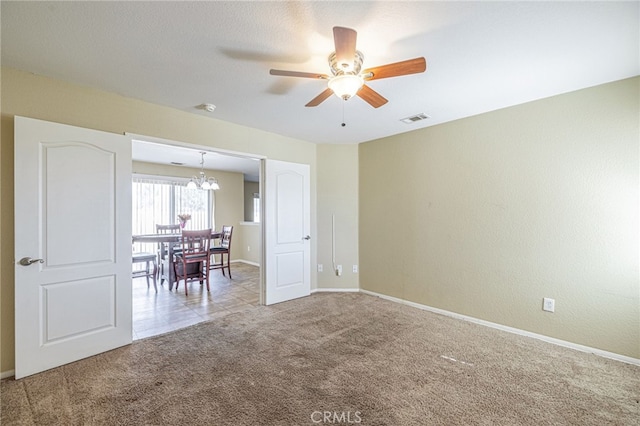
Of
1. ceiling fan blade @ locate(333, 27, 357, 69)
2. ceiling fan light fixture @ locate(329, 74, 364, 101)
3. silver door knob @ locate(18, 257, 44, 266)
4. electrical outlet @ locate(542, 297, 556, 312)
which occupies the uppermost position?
ceiling fan blade @ locate(333, 27, 357, 69)

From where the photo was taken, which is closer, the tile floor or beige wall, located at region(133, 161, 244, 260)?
the tile floor

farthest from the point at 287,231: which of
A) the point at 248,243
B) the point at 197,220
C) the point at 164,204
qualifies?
the point at 164,204

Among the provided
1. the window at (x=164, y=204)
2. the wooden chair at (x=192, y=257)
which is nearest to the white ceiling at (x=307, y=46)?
the wooden chair at (x=192, y=257)

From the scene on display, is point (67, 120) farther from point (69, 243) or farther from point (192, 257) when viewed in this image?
point (192, 257)

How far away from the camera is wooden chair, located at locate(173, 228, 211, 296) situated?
449 cm

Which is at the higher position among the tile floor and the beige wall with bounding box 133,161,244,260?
the beige wall with bounding box 133,161,244,260

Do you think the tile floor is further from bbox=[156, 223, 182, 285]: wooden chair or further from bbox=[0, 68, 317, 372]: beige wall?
bbox=[0, 68, 317, 372]: beige wall

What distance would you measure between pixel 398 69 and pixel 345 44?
0.41m

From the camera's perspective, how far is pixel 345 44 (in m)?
1.53

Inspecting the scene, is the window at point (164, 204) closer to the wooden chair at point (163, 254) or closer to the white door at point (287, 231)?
the wooden chair at point (163, 254)

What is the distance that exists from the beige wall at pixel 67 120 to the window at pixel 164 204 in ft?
12.2

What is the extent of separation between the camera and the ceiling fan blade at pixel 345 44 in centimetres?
143

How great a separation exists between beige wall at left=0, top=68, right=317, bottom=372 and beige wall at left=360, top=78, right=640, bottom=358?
2.61 metres

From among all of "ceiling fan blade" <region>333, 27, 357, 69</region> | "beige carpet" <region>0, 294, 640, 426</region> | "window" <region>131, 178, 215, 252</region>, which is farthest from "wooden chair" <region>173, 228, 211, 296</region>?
"ceiling fan blade" <region>333, 27, 357, 69</region>
